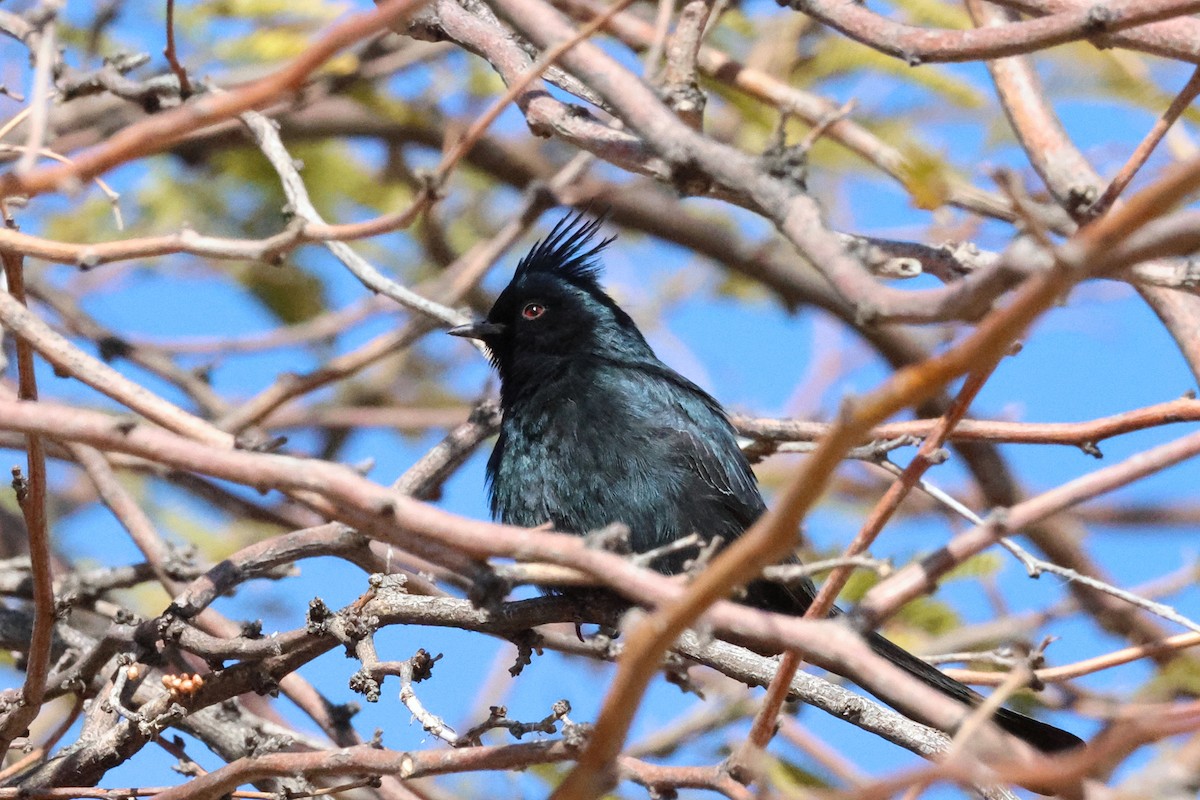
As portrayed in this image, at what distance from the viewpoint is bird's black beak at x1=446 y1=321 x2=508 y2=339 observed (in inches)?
198

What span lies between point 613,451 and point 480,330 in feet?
2.84

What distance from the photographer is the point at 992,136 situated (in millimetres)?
5641

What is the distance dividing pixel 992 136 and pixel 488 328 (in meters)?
2.19

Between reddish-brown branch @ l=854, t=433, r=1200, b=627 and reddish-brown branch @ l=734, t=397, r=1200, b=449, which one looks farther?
reddish-brown branch @ l=734, t=397, r=1200, b=449

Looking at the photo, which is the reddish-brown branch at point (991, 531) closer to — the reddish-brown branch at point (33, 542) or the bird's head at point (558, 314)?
the reddish-brown branch at point (33, 542)

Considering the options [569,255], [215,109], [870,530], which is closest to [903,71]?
[569,255]

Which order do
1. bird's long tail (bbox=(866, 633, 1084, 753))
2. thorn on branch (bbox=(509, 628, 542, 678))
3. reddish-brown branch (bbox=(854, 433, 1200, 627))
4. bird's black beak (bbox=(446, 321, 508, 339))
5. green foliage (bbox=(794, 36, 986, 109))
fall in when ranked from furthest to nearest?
green foliage (bbox=(794, 36, 986, 109)), bird's black beak (bbox=(446, 321, 508, 339)), bird's long tail (bbox=(866, 633, 1084, 753)), thorn on branch (bbox=(509, 628, 542, 678)), reddish-brown branch (bbox=(854, 433, 1200, 627))

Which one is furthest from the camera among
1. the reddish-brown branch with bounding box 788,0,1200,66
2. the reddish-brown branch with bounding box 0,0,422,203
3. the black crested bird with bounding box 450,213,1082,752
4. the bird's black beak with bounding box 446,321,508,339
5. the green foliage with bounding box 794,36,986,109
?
the green foliage with bounding box 794,36,986,109

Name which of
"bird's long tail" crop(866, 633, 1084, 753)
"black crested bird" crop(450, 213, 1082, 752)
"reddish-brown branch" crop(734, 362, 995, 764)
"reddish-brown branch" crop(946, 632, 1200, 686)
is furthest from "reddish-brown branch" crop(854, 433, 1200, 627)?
"black crested bird" crop(450, 213, 1082, 752)

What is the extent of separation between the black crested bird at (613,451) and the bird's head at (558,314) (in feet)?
0.04

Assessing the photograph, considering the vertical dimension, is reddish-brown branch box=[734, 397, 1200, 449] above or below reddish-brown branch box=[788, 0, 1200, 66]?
below

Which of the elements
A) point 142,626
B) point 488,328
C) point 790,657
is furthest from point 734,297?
point 790,657

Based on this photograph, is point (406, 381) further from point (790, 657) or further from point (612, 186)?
point (790, 657)

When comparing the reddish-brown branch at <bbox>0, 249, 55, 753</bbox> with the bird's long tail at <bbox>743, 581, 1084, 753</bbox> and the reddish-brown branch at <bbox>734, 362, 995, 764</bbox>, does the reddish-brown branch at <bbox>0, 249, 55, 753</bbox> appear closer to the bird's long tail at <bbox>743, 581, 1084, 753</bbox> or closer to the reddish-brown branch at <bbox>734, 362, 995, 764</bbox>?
the reddish-brown branch at <bbox>734, 362, 995, 764</bbox>
